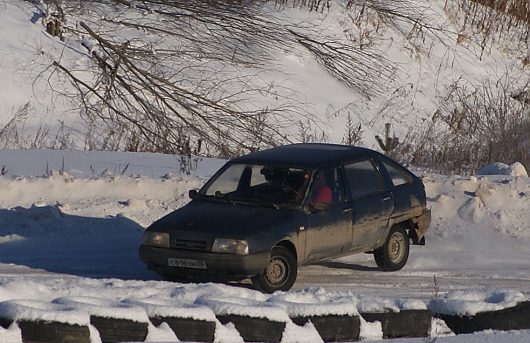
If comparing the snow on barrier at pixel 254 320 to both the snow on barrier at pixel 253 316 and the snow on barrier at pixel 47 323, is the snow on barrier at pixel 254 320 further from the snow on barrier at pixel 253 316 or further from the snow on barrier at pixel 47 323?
the snow on barrier at pixel 47 323

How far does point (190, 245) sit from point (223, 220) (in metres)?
0.42

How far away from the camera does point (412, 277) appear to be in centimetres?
1225

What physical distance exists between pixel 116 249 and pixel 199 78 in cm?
1020

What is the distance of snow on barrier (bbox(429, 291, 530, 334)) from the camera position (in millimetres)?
9000

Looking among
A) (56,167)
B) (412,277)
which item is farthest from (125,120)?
(412,277)

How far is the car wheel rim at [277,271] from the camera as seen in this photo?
11.0 m

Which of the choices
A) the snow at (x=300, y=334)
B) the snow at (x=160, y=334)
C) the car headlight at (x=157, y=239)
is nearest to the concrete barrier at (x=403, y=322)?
the snow at (x=300, y=334)

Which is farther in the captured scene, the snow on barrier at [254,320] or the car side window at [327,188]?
the car side window at [327,188]

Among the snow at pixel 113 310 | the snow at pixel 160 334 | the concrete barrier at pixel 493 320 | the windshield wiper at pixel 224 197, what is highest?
the concrete barrier at pixel 493 320

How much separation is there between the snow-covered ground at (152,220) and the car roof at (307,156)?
1241 millimetres

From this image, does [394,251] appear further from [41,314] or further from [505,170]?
[41,314]

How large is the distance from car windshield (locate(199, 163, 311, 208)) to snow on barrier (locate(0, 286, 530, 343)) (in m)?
2.03

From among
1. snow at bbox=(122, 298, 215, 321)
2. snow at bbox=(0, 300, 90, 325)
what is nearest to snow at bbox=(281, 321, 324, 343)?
snow at bbox=(122, 298, 215, 321)

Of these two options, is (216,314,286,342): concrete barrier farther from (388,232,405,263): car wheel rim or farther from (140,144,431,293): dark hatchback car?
(388,232,405,263): car wheel rim
